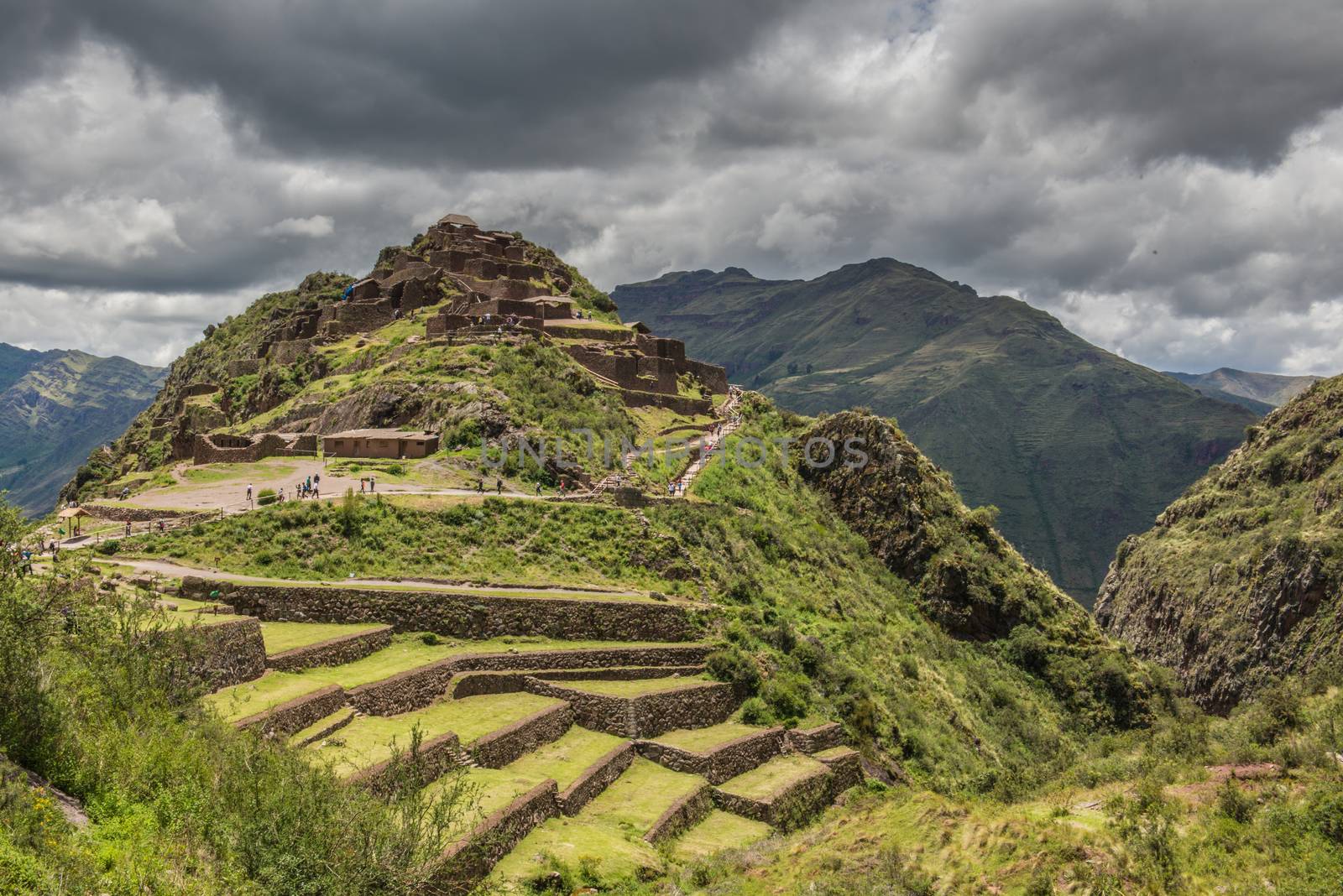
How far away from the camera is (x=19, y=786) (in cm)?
1241

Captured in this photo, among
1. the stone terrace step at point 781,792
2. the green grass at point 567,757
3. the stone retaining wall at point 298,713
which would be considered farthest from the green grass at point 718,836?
the stone retaining wall at point 298,713

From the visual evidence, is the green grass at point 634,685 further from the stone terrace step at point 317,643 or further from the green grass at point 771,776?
the stone terrace step at point 317,643

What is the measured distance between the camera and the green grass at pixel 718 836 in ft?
72.7

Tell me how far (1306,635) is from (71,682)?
6505cm

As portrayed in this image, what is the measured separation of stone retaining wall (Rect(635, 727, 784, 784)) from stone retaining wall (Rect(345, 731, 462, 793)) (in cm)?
724

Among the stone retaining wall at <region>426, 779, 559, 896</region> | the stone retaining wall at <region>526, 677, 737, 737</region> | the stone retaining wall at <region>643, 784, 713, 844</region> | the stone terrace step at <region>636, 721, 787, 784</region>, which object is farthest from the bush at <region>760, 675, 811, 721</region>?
the stone retaining wall at <region>426, 779, 559, 896</region>

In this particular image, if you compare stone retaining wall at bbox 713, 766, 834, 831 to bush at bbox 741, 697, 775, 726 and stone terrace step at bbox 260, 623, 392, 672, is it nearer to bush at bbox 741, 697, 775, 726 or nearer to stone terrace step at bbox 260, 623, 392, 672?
bush at bbox 741, 697, 775, 726

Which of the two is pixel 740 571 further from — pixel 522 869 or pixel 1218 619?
pixel 1218 619

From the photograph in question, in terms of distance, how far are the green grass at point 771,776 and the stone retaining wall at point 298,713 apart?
1106cm

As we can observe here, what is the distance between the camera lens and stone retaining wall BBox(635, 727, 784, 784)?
26109 mm

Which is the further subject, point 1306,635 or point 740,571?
point 1306,635

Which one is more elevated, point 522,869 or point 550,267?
point 550,267

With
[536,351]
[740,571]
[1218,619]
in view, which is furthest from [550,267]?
[1218,619]

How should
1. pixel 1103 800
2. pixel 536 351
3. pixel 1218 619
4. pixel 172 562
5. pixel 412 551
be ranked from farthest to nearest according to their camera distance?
pixel 1218 619 < pixel 536 351 < pixel 412 551 < pixel 172 562 < pixel 1103 800
